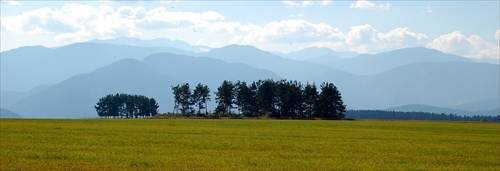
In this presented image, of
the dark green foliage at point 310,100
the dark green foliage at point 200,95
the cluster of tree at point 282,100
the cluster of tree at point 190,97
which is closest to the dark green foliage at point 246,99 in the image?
the cluster of tree at point 282,100

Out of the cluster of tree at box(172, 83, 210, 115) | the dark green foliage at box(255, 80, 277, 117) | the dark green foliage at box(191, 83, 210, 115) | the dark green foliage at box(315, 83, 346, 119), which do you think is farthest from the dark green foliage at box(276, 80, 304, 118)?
the cluster of tree at box(172, 83, 210, 115)

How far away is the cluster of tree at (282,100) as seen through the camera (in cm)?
15962

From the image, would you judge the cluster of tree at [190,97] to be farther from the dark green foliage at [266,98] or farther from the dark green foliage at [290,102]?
the dark green foliage at [290,102]

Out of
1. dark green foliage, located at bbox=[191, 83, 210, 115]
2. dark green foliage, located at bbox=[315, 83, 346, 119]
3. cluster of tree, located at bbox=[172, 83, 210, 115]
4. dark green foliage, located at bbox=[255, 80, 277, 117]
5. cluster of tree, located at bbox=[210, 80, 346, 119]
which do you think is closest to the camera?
dark green foliage, located at bbox=[315, 83, 346, 119]

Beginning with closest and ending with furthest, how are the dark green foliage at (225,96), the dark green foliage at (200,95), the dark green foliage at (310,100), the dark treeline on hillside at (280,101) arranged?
the dark treeline on hillside at (280,101), the dark green foliage at (310,100), the dark green foliage at (225,96), the dark green foliage at (200,95)

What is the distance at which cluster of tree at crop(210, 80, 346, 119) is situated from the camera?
160 m

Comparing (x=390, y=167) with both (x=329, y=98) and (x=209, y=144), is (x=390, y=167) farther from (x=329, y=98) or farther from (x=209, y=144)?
(x=329, y=98)

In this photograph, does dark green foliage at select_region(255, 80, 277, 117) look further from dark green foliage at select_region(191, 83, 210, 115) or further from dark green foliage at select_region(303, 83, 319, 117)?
dark green foliage at select_region(191, 83, 210, 115)

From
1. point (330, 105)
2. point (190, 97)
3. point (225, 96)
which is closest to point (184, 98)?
point (190, 97)

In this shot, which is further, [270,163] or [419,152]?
[419,152]

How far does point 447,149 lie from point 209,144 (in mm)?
19376

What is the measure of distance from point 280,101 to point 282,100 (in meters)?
2.93

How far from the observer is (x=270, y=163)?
30312 millimetres

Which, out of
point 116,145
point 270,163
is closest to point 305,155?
point 270,163
